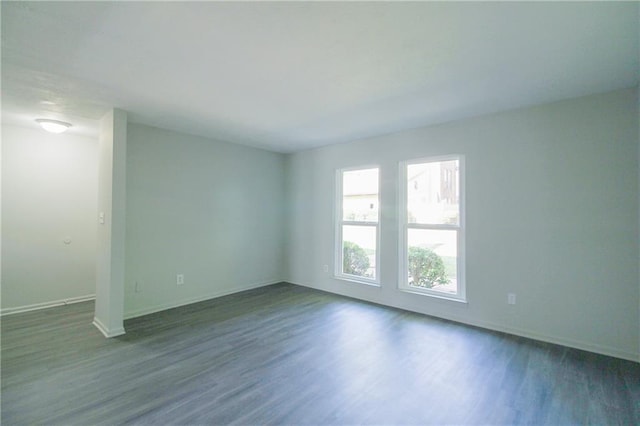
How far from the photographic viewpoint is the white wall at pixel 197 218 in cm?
387

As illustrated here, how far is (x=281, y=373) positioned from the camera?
96.0 inches

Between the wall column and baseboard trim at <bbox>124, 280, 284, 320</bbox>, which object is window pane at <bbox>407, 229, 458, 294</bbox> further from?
the wall column

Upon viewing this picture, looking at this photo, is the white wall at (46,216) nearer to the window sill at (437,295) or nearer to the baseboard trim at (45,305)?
the baseboard trim at (45,305)

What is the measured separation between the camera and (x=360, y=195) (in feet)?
15.7

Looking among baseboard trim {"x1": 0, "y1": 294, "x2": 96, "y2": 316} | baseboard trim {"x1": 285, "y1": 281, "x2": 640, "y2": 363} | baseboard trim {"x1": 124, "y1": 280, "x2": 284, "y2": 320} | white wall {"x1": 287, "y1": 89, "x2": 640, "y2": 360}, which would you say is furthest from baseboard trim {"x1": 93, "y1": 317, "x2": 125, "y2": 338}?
baseboard trim {"x1": 285, "y1": 281, "x2": 640, "y2": 363}

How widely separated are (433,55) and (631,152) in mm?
2226

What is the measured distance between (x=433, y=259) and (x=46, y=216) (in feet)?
18.3

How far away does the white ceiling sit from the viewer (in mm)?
1700

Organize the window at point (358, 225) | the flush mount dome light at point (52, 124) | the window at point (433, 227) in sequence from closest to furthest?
1. the flush mount dome light at point (52, 124)
2. the window at point (433, 227)
3. the window at point (358, 225)

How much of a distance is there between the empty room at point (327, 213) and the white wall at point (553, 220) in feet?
0.06

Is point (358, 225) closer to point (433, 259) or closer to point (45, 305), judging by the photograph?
point (433, 259)

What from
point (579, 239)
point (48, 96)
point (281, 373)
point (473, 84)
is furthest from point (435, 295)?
point (48, 96)

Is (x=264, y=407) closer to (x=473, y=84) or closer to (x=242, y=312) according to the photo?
(x=242, y=312)

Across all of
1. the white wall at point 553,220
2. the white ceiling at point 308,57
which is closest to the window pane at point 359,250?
the white wall at point 553,220
